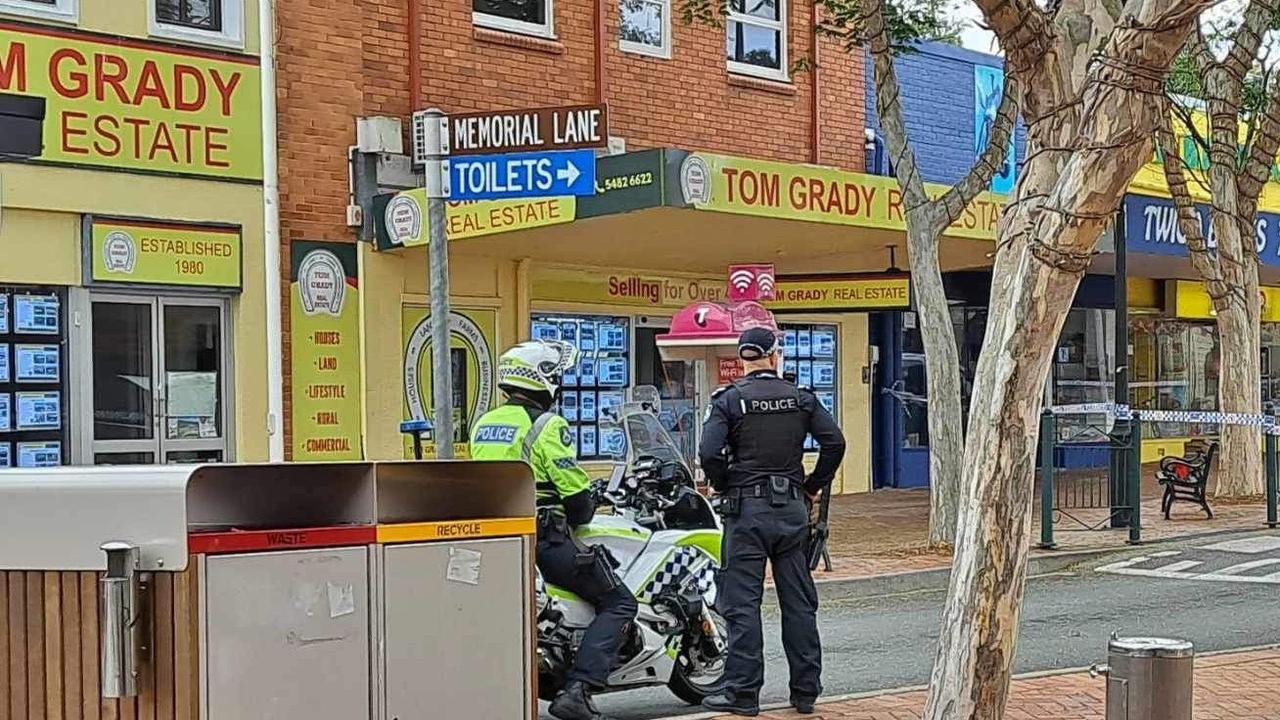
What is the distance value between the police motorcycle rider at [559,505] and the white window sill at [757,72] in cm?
1246

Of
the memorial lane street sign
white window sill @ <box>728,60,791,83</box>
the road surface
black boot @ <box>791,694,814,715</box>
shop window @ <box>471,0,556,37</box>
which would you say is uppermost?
shop window @ <box>471,0,556,37</box>

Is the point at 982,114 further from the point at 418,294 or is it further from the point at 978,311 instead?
the point at 418,294

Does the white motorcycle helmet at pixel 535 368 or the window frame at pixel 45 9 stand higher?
the window frame at pixel 45 9

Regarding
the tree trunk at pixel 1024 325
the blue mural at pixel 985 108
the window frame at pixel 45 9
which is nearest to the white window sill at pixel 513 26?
the window frame at pixel 45 9

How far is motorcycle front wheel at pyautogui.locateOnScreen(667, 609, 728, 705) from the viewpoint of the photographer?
7871 mm

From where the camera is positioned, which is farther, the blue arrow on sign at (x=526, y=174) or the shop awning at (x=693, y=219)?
the shop awning at (x=693, y=219)

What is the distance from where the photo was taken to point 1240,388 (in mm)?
19609

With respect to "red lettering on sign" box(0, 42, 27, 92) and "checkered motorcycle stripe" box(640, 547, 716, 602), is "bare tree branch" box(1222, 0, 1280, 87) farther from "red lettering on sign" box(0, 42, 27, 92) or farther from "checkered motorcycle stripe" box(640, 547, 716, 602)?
"checkered motorcycle stripe" box(640, 547, 716, 602)

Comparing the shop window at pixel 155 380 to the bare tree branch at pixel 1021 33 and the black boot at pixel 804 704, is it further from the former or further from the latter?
the bare tree branch at pixel 1021 33

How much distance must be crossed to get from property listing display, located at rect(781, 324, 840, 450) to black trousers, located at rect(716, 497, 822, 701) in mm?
13295

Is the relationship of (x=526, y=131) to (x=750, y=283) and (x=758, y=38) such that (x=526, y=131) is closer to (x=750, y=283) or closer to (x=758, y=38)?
(x=750, y=283)

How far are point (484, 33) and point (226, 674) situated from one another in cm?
1269

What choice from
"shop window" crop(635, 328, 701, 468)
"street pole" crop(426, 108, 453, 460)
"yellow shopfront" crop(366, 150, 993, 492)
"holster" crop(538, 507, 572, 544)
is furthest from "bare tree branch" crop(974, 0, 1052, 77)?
"shop window" crop(635, 328, 701, 468)

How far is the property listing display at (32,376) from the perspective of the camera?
13.4 m
